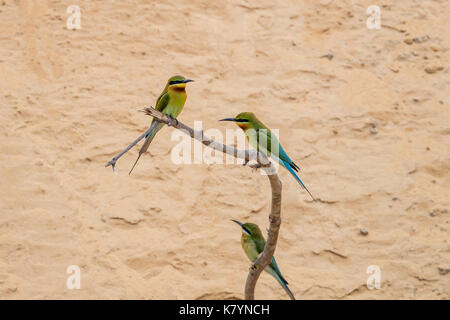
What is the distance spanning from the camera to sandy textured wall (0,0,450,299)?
3.71 meters

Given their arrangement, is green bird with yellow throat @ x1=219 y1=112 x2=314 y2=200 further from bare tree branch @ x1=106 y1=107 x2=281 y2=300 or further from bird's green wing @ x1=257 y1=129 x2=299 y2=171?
bare tree branch @ x1=106 y1=107 x2=281 y2=300

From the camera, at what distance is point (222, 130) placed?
4.26 meters

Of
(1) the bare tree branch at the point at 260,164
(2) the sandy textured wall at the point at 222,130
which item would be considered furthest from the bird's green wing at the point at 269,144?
(2) the sandy textured wall at the point at 222,130

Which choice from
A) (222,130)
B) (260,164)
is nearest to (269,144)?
(260,164)

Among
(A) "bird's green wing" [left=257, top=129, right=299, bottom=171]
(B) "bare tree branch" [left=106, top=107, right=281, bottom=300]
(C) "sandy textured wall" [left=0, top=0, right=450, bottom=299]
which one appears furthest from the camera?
(C) "sandy textured wall" [left=0, top=0, right=450, bottom=299]

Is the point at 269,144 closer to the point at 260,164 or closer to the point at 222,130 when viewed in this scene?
the point at 260,164

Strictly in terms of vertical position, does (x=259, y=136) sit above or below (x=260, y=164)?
above

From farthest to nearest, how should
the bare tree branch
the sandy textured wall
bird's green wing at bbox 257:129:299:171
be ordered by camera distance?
the sandy textured wall → bird's green wing at bbox 257:129:299:171 → the bare tree branch

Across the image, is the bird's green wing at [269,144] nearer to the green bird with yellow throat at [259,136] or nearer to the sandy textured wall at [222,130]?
the green bird with yellow throat at [259,136]

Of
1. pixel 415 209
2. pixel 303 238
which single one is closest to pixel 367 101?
pixel 415 209

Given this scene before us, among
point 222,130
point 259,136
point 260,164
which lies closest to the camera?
point 260,164

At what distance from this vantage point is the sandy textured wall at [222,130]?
3.71m

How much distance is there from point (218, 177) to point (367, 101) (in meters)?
1.21

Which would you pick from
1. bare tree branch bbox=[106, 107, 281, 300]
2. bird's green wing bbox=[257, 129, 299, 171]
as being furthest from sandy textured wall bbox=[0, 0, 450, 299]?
bare tree branch bbox=[106, 107, 281, 300]
